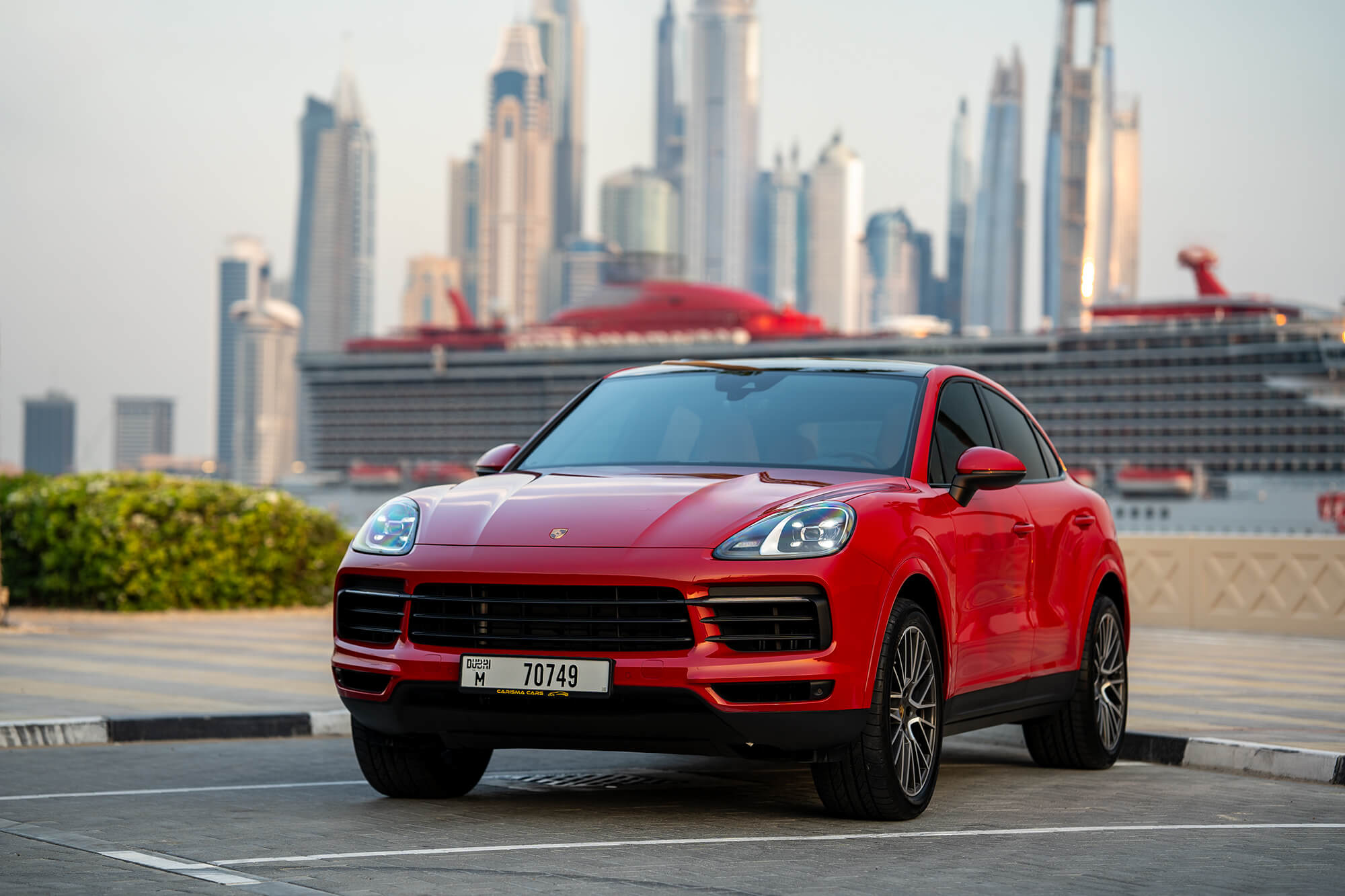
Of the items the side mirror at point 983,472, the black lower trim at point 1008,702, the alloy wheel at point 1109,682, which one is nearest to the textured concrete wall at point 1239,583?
the alloy wheel at point 1109,682

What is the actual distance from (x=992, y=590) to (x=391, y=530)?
2173mm

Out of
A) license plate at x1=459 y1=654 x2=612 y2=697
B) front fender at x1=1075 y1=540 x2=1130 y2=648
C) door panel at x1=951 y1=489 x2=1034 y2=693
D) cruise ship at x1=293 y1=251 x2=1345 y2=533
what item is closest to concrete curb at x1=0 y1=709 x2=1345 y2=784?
front fender at x1=1075 y1=540 x2=1130 y2=648

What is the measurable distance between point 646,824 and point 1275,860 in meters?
1.89

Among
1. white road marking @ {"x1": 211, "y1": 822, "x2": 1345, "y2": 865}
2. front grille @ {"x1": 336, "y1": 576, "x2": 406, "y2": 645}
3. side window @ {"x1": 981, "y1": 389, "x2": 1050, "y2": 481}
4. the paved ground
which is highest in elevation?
side window @ {"x1": 981, "y1": 389, "x2": 1050, "y2": 481}

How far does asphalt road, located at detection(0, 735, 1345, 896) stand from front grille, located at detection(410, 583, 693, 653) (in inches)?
23.0

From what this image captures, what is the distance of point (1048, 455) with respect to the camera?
7.54 m

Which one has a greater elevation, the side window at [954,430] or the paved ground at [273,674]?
the side window at [954,430]

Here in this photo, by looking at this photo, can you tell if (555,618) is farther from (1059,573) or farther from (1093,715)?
(1093,715)

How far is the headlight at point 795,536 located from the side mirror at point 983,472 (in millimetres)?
791

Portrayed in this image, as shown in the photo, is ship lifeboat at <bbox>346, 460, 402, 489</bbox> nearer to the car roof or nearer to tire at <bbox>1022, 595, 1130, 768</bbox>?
tire at <bbox>1022, 595, 1130, 768</bbox>

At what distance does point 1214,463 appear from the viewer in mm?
85562

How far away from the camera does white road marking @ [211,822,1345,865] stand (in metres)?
4.89

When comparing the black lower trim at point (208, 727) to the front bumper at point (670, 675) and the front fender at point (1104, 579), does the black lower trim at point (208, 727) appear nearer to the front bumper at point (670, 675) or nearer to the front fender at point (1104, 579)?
the front bumper at point (670, 675)

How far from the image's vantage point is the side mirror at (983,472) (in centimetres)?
605
